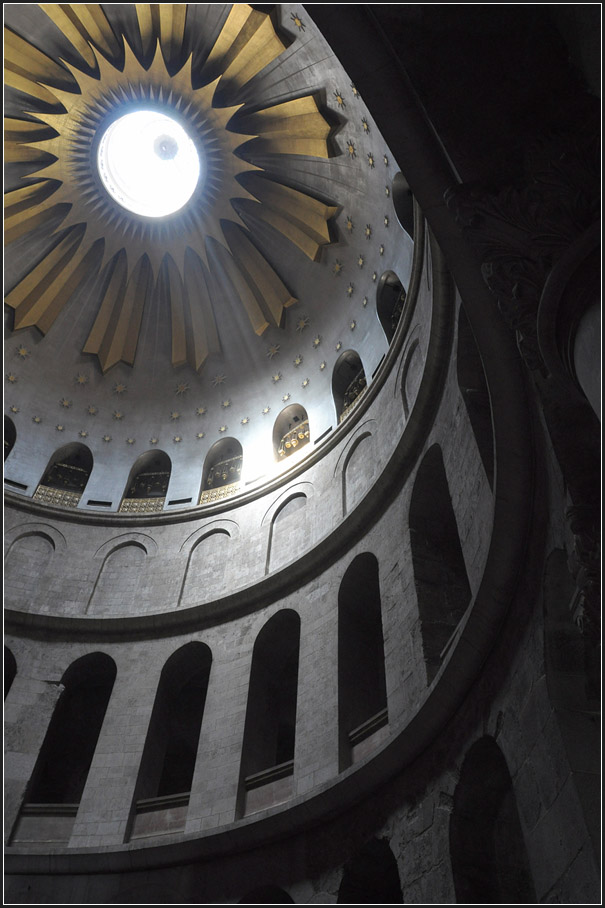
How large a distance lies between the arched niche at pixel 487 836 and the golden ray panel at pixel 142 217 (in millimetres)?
12887

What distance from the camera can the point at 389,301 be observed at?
14.7m

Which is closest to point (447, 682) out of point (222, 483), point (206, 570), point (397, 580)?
point (397, 580)

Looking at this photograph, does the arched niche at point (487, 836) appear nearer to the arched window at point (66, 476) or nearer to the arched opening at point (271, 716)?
the arched opening at point (271, 716)

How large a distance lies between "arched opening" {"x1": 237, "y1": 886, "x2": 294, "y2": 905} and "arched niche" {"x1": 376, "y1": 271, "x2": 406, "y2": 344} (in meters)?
9.57

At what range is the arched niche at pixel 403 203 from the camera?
13281 mm

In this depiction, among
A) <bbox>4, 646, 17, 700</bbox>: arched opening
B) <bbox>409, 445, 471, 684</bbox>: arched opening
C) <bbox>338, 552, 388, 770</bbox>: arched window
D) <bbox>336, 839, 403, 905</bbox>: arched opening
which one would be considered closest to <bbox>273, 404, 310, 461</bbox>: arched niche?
<bbox>338, 552, 388, 770</bbox>: arched window

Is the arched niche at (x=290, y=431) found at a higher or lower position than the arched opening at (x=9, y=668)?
higher

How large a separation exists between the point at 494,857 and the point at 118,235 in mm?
17600

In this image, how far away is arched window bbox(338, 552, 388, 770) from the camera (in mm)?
9289

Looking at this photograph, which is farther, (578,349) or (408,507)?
(408,507)

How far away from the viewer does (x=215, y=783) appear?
10383mm

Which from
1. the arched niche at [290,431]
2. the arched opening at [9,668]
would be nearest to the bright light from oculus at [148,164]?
the arched niche at [290,431]

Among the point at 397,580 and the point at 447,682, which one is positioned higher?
the point at 397,580

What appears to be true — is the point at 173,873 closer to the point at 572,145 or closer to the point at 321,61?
the point at 572,145
